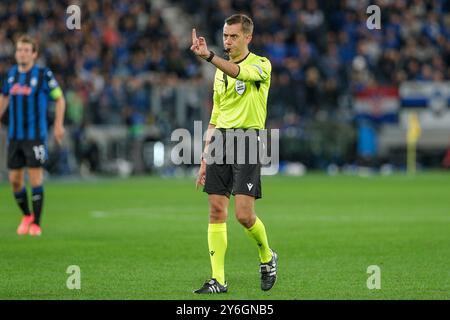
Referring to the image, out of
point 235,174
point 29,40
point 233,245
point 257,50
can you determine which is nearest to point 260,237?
point 235,174

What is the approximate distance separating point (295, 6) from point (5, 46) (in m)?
10.4

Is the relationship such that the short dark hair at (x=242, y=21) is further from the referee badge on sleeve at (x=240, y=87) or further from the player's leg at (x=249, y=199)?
the player's leg at (x=249, y=199)

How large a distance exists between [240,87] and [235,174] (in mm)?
709

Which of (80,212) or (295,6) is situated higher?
(295,6)

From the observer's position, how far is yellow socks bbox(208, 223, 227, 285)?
877cm

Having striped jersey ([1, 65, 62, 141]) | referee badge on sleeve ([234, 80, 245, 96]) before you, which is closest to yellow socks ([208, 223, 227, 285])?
referee badge on sleeve ([234, 80, 245, 96])

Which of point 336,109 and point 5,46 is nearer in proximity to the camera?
point 5,46

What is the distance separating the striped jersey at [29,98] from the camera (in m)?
13.6

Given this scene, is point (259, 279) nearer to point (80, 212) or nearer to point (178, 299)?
point (178, 299)

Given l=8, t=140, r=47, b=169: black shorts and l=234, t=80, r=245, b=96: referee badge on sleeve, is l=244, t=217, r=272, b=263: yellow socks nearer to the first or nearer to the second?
l=234, t=80, r=245, b=96: referee badge on sleeve

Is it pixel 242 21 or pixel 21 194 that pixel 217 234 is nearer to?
pixel 242 21

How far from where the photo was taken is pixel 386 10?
34188 millimetres
